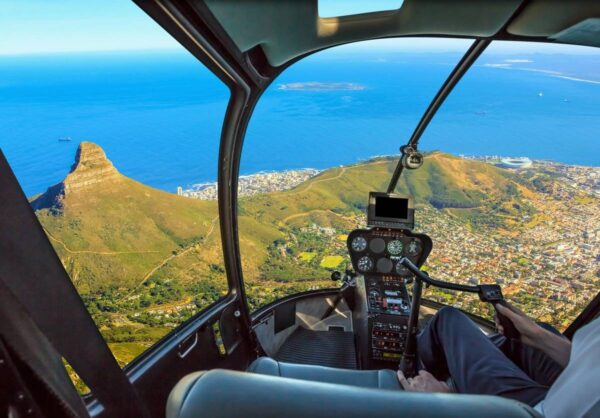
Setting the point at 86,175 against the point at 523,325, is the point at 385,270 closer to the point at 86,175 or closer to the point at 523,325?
the point at 523,325

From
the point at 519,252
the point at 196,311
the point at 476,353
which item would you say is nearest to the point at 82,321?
the point at 196,311

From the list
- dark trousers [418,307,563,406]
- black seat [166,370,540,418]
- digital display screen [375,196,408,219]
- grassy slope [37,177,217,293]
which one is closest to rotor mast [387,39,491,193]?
digital display screen [375,196,408,219]

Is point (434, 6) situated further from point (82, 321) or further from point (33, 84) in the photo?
point (82, 321)

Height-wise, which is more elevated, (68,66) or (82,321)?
(68,66)

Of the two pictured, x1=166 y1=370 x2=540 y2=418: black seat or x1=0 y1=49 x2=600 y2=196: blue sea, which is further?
x1=0 y1=49 x2=600 y2=196: blue sea

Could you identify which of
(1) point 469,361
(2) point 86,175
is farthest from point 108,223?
(1) point 469,361

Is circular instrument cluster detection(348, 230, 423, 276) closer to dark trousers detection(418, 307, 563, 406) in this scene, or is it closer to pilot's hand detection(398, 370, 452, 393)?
dark trousers detection(418, 307, 563, 406)

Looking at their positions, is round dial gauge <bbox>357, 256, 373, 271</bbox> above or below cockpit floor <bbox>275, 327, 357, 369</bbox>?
above
